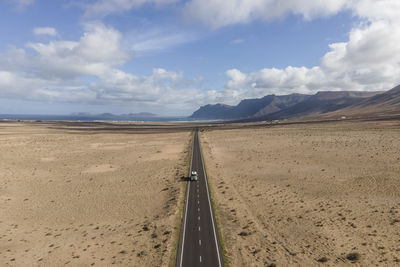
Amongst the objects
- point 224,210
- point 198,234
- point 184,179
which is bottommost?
point 198,234

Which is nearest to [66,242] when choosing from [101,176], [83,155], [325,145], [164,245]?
[164,245]

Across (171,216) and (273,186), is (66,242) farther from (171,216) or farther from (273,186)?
(273,186)

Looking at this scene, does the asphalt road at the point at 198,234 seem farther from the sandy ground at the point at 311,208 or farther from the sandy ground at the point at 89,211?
the sandy ground at the point at 311,208

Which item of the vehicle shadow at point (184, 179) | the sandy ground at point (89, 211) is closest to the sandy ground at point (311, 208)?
the vehicle shadow at point (184, 179)

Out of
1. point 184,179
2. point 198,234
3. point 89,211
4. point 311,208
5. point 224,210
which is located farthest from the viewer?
point 184,179

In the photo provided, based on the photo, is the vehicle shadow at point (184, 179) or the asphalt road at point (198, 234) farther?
the vehicle shadow at point (184, 179)

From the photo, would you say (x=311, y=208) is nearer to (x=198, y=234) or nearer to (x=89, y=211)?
(x=198, y=234)

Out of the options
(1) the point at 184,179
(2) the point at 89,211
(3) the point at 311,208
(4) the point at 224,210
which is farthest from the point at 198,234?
(1) the point at 184,179
